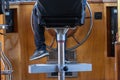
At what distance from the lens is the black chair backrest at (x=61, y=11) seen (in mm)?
2121

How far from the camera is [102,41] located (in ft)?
12.6

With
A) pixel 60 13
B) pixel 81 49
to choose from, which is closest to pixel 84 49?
pixel 81 49

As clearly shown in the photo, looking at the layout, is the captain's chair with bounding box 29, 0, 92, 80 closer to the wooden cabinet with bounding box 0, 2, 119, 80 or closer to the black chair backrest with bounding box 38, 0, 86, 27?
the black chair backrest with bounding box 38, 0, 86, 27

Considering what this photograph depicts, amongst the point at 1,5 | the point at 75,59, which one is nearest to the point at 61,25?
the point at 1,5

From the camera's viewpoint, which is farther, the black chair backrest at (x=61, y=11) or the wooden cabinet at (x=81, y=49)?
the wooden cabinet at (x=81, y=49)

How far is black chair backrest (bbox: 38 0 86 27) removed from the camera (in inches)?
83.5

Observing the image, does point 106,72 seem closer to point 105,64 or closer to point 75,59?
point 105,64

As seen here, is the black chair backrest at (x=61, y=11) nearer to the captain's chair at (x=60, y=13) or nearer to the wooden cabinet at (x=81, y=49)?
the captain's chair at (x=60, y=13)

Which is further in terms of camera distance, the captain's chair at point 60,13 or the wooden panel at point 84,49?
the wooden panel at point 84,49

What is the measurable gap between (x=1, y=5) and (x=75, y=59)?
1186 millimetres

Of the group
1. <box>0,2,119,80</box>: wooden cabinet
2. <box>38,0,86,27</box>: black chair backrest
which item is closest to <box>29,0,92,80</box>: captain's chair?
<box>38,0,86,27</box>: black chair backrest

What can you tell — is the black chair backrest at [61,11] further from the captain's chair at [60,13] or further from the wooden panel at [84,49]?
the wooden panel at [84,49]

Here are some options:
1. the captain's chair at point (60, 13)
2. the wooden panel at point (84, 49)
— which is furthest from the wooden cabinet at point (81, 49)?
the captain's chair at point (60, 13)

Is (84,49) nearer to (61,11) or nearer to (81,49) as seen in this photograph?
(81,49)
